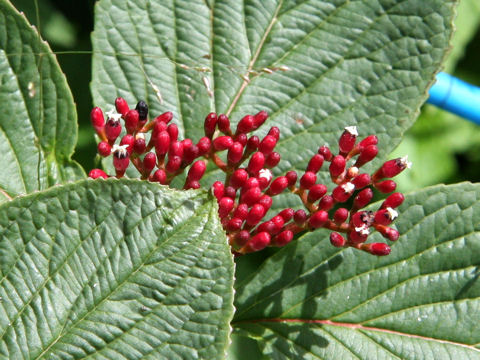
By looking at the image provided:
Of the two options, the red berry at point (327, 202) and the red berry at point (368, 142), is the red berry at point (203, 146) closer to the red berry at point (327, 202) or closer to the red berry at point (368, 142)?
the red berry at point (327, 202)

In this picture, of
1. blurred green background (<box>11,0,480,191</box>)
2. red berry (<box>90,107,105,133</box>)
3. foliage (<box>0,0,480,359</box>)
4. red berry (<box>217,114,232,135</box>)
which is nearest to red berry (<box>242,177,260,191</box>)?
red berry (<box>217,114,232,135</box>)

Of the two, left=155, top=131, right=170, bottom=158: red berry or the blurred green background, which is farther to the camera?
the blurred green background

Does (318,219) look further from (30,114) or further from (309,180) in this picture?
(30,114)

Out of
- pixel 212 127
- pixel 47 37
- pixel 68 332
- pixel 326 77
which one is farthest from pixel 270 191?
pixel 47 37

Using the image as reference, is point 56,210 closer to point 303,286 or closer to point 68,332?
point 68,332

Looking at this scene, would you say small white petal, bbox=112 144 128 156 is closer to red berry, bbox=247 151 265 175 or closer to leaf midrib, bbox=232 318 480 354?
red berry, bbox=247 151 265 175

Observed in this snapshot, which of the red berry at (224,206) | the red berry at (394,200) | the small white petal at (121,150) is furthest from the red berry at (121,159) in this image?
the red berry at (394,200)
